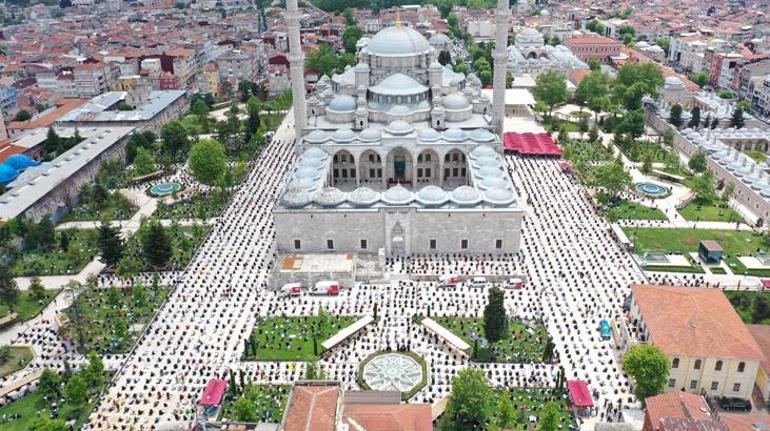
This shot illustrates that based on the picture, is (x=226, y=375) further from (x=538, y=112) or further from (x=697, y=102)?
(x=697, y=102)

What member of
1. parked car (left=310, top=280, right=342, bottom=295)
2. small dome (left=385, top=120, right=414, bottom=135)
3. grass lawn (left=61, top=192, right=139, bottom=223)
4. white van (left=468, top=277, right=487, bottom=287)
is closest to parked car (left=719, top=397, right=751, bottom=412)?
white van (left=468, top=277, right=487, bottom=287)

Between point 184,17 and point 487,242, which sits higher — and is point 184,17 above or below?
above

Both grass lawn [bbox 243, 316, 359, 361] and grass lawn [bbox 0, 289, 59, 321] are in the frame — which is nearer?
grass lawn [bbox 243, 316, 359, 361]

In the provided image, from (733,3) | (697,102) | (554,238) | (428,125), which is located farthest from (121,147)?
(733,3)

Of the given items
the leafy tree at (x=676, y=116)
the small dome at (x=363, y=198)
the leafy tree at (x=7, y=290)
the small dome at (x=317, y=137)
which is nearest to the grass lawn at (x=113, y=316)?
the leafy tree at (x=7, y=290)

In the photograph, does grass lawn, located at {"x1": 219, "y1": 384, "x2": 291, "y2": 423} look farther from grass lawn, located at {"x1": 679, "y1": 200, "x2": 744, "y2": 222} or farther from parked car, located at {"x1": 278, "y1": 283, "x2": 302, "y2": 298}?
grass lawn, located at {"x1": 679, "y1": 200, "x2": 744, "y2": 222}

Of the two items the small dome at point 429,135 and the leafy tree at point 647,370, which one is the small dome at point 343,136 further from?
the leafy tree at point 647,370
